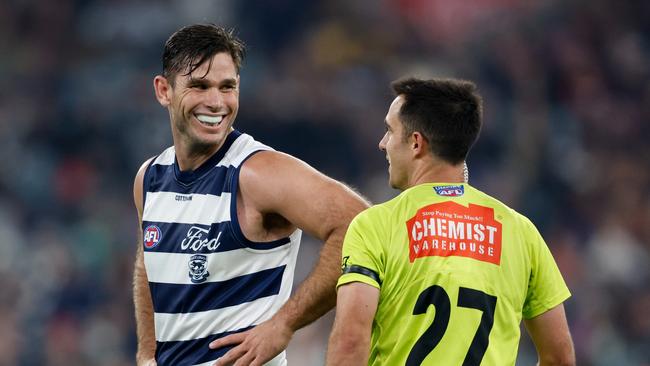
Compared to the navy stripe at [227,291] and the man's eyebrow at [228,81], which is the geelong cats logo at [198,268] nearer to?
the navy stripe at [227,291]

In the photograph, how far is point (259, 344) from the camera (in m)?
4.41

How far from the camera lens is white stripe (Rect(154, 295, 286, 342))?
453 cm

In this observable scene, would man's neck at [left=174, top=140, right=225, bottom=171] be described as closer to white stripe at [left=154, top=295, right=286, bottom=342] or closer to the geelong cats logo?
the geelong cats logo

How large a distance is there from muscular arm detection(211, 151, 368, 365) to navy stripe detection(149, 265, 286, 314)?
15 cm

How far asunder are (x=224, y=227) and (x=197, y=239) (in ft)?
0.47

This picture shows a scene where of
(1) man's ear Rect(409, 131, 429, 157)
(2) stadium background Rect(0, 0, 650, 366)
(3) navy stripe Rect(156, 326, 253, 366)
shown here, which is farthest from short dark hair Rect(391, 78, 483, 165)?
(2) stadium background Rect(0, 0, 650, 366)

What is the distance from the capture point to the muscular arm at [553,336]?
13.7ft

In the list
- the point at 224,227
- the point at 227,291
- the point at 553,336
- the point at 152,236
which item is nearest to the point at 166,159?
the point at 152,236

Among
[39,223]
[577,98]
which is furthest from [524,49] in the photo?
[39,223]

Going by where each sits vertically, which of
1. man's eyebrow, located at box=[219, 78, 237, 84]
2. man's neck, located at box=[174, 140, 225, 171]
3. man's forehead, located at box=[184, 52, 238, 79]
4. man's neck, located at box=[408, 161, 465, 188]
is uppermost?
man's forehead, located at box=[184, 52, 238, 79]

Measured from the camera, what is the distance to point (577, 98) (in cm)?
1234

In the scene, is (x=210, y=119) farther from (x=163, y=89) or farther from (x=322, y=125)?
(x=322, y=125)

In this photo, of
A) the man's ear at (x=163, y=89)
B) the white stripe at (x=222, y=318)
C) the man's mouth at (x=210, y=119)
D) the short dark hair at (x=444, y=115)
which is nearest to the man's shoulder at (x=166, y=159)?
the man's ear at (x=163, y=89)

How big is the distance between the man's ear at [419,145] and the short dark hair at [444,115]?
1 cm
